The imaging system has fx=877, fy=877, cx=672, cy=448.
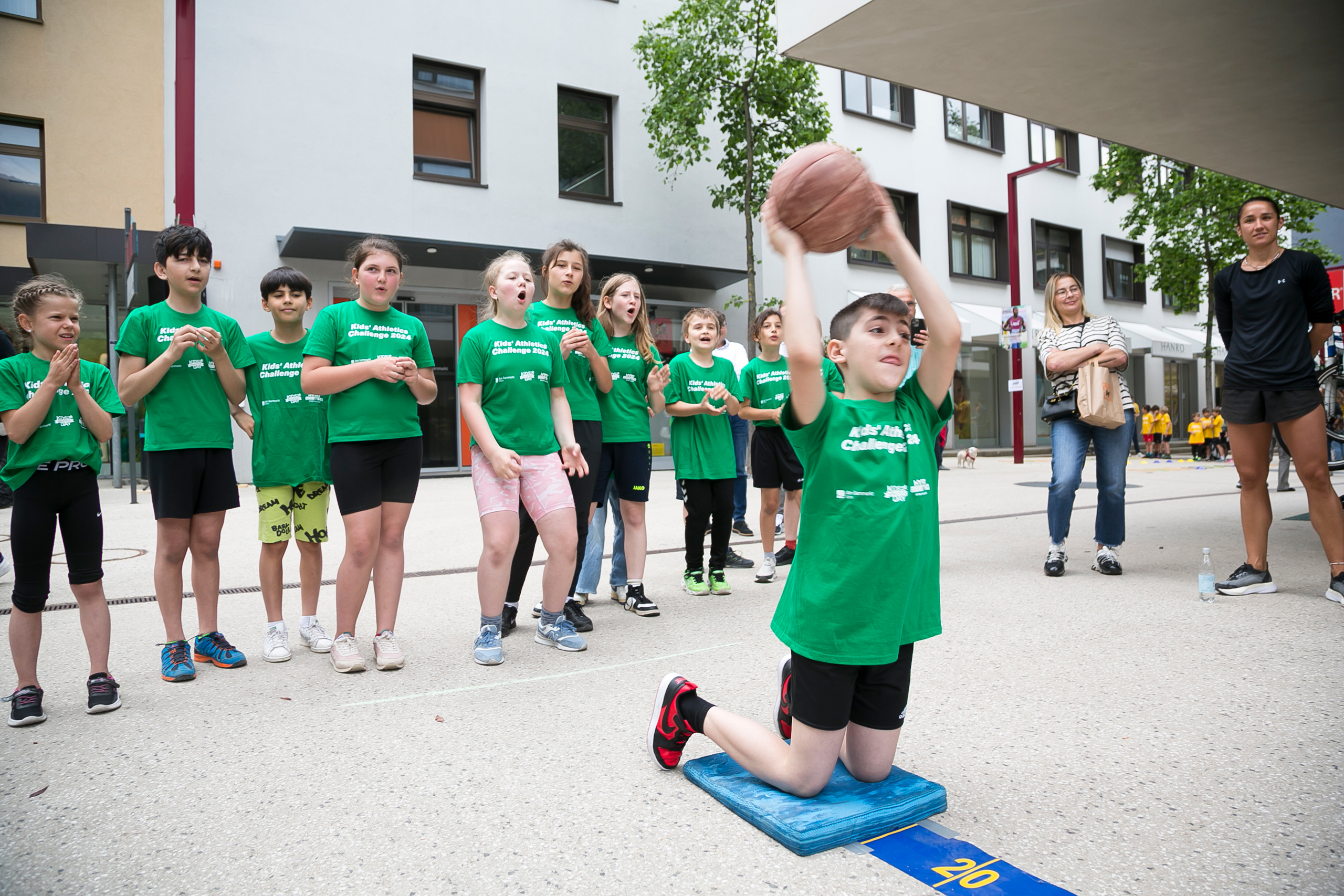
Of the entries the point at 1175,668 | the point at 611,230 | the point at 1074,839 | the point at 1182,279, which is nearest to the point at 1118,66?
A: the point at 1175,668

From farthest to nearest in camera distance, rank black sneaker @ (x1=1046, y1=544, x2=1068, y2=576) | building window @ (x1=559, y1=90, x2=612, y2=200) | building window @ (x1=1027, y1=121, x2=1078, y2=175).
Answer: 1. building window @ (x1=1027, y1=121, x2=1078, y2=175)
2. building window @ (x1=559, y1=90, x2=612, y2=200)
3. black sneaker @ (x1=1046, y1=544, x2=1068, y2=576)

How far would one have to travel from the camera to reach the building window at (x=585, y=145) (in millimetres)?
17422

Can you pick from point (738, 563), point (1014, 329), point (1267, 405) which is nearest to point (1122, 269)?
point (1014, 329)

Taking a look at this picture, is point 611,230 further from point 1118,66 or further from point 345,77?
point 1118,66

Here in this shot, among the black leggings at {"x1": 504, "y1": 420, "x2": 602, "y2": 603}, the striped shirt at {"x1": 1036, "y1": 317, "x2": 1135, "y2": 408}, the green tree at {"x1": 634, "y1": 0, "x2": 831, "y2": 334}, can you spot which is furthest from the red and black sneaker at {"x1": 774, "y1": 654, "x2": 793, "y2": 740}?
the green tree at {"x1": 634, "y1": 0, "x2": 831, "y2": 334}

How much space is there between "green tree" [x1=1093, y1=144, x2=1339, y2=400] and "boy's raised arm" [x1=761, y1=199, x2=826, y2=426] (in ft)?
70.4

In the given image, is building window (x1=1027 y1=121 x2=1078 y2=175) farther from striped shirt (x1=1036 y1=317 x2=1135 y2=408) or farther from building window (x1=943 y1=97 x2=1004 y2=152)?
striped shirt (x1=1036 y1=317 x2=1135 y2=408)

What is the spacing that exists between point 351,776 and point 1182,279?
936 inches

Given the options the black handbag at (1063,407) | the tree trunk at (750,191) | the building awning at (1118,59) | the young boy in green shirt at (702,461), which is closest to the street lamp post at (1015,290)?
the tree trunk at (750,191)

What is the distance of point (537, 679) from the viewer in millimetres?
3795

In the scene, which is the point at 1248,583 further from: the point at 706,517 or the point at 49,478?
the point at 49,478

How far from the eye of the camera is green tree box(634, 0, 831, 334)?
15812 mm

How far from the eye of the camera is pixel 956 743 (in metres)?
2.92

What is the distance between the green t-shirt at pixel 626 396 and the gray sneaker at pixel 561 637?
1.24 m
